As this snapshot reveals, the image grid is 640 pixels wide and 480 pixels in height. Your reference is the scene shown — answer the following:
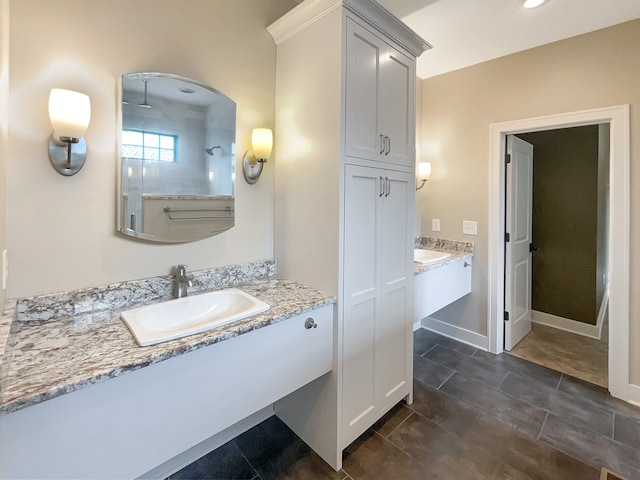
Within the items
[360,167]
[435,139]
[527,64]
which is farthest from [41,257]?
[527,64]

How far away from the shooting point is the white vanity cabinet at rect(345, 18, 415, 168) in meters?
1.56

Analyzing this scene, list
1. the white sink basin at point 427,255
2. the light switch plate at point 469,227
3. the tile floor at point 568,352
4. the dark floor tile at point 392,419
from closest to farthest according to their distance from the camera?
the dark floor tile at point 392,419 < the tile floor at point 568,352 < the white sink basin at point 427,255 < the light switch plate at point 469,227

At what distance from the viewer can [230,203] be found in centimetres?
175

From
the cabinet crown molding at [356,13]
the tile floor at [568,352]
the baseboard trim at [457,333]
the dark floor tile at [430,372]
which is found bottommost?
the dark floor tile at [430,372]

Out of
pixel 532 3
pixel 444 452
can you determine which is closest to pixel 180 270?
pixel 444 452

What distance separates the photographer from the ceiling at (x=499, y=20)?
196 centimetres

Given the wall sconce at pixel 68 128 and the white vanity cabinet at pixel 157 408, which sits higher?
the wall sconce at pixel 68 128

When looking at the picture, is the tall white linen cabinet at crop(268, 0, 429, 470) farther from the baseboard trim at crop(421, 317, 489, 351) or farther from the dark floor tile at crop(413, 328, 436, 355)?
the baseboard trim at crop(421, 317, 489, 351)

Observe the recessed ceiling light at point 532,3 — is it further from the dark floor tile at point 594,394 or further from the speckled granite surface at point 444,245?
the dark floor tile at point 594,394

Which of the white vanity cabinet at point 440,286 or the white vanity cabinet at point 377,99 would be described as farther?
the white vanity cabinet at point 440,286

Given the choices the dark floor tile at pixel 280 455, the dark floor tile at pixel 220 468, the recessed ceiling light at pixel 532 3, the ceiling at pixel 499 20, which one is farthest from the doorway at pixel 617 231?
the dark floor tile at pixel 220 468

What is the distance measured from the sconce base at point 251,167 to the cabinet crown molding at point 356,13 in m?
0.74

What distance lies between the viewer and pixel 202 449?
170 centimetres

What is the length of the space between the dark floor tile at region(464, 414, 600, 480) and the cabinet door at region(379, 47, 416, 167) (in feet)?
5.57
